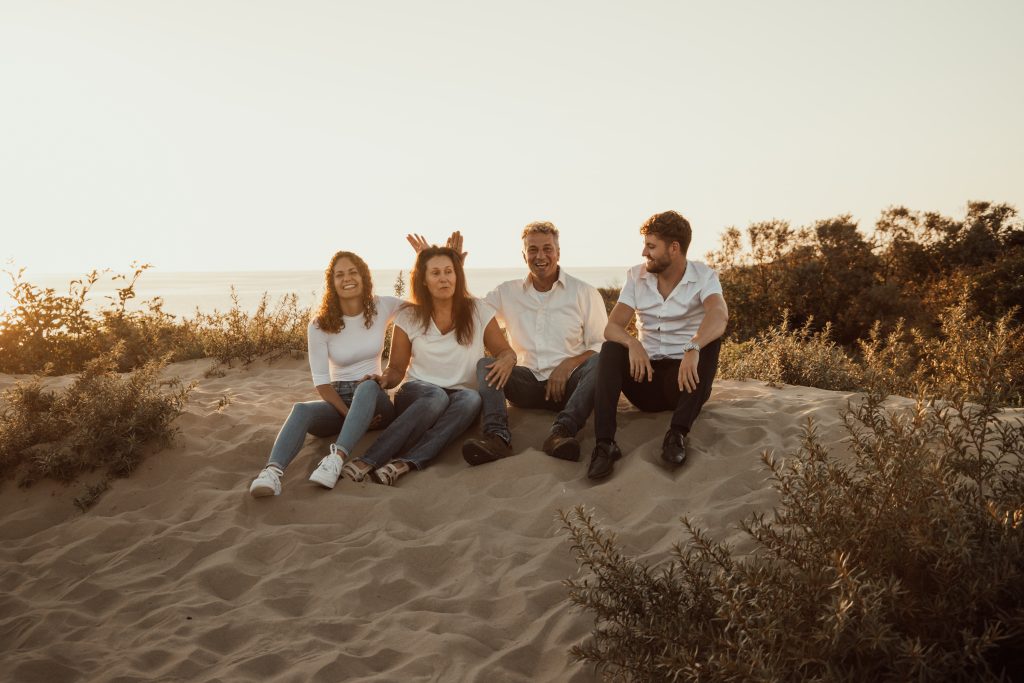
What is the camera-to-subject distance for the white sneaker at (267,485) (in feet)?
15.4

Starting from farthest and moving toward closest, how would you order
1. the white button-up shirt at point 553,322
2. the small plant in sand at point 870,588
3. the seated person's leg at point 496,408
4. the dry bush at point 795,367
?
the dry bush at point 795,367 → the white button-up shirt at point 553,322 → the seated person's leg at point 496,408 → the small plant in sand at point 870,588

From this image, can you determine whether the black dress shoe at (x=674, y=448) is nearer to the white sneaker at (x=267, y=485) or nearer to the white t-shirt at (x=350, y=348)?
the white t-shirt at (x=350, y=348)

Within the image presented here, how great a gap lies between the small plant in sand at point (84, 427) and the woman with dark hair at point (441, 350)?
1.77 m

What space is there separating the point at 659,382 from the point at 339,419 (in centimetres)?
226

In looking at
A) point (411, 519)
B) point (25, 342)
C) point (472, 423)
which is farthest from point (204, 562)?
point (25, 342)

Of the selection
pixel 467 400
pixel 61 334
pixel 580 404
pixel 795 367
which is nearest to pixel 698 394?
pixel 580 404

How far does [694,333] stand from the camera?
5176 mm

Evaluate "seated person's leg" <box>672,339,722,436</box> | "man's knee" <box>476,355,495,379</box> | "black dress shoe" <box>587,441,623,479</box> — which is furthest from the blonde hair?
"black dress shoe" <box>587,441,623,479</box>

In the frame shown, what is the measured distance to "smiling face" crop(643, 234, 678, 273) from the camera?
16.6ft

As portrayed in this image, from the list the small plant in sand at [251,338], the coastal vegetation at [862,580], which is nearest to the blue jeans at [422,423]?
the coastal vegetation at [862,580]

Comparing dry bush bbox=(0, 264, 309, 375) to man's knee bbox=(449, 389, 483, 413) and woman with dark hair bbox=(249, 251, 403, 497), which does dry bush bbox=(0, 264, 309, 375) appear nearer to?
woman with dark hair bbox=(249, 251, 403, 497)

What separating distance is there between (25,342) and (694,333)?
7.57 m

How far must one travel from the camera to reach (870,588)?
1.97 meters

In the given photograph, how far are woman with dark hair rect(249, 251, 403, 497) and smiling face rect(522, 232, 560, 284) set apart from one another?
3.45 feet
